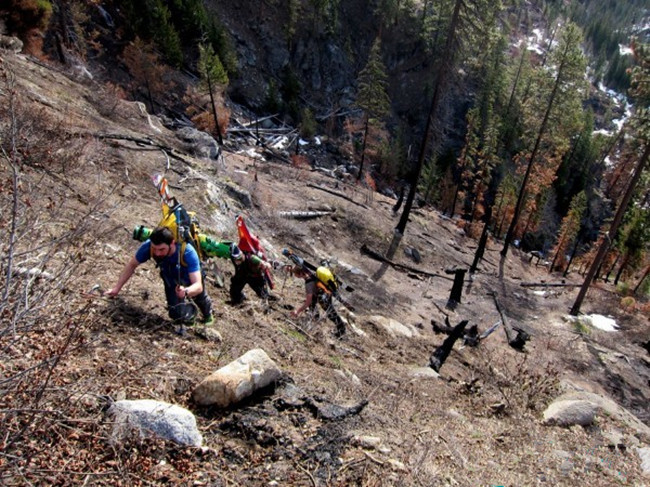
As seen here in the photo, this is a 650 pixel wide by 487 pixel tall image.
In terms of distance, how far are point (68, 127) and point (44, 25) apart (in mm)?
13597

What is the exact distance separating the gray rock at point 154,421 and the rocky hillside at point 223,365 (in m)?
0.05

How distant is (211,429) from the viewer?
3.19 m

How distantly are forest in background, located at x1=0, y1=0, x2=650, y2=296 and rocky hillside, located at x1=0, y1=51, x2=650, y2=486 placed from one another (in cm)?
839

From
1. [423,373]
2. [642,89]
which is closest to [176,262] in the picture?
[423,373]

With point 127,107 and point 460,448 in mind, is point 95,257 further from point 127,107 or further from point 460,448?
point 127,107

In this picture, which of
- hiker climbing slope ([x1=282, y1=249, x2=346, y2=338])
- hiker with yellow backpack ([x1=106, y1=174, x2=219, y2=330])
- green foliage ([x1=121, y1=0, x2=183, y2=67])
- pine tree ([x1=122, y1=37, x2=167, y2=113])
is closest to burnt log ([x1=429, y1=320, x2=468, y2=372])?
hiker climbing slope ([x1=282, y1=249, x2=346, y2=338])

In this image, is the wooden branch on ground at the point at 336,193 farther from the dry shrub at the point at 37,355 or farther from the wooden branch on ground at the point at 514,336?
the dry shrub at the point at 37,355

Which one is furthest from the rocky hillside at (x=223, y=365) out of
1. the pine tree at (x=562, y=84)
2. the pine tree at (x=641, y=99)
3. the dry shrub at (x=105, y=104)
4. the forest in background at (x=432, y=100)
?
the pine tree at (x=562, y=84)

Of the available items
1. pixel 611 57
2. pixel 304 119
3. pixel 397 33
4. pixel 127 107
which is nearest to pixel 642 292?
pixel 304 119

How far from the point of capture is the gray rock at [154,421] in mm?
2723

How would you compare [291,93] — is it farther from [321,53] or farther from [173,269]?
[173,269]

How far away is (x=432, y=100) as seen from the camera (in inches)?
671

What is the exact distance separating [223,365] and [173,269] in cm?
122

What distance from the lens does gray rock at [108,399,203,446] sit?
272cm
